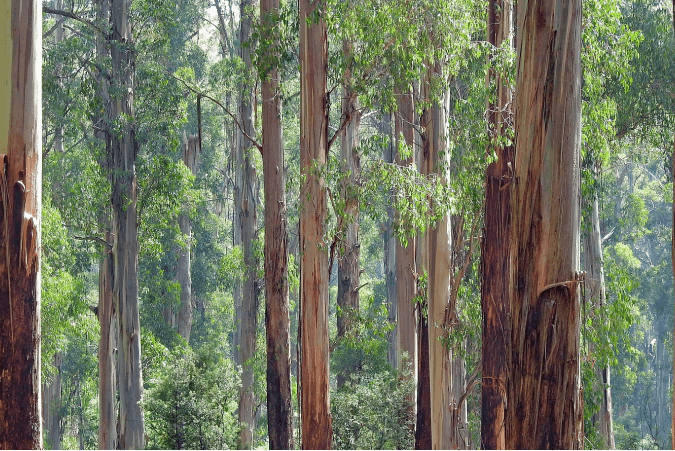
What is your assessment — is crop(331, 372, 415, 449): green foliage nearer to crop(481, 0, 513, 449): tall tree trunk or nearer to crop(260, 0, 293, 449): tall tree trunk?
crop(260, 0, 293, 449): tall tree trunk

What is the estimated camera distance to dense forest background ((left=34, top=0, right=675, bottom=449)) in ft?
36.4

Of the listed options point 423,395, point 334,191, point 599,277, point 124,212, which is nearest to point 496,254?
point 334,191

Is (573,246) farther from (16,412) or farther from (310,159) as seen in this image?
(310,159)

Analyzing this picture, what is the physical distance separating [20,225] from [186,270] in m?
19.8

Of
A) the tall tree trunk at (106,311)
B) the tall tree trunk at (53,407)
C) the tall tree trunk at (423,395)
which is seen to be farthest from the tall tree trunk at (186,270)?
the tall tree trunk at (423,395)

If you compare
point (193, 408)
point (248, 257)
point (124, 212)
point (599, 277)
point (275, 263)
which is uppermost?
point (124, 212)

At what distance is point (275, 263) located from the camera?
13633 mm

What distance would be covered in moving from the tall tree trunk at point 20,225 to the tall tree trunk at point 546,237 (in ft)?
9.83

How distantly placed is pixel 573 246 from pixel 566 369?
0.74m

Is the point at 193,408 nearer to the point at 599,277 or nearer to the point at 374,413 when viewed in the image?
the point at 374,413

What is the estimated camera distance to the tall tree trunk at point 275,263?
44.5 ft

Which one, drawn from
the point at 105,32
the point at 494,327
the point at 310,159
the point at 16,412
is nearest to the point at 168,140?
the point at 105,32

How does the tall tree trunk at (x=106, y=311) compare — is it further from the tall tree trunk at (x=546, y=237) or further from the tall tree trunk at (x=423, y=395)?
the tall tree trunk at (x=546, y=237)

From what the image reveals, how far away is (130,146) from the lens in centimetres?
1708
